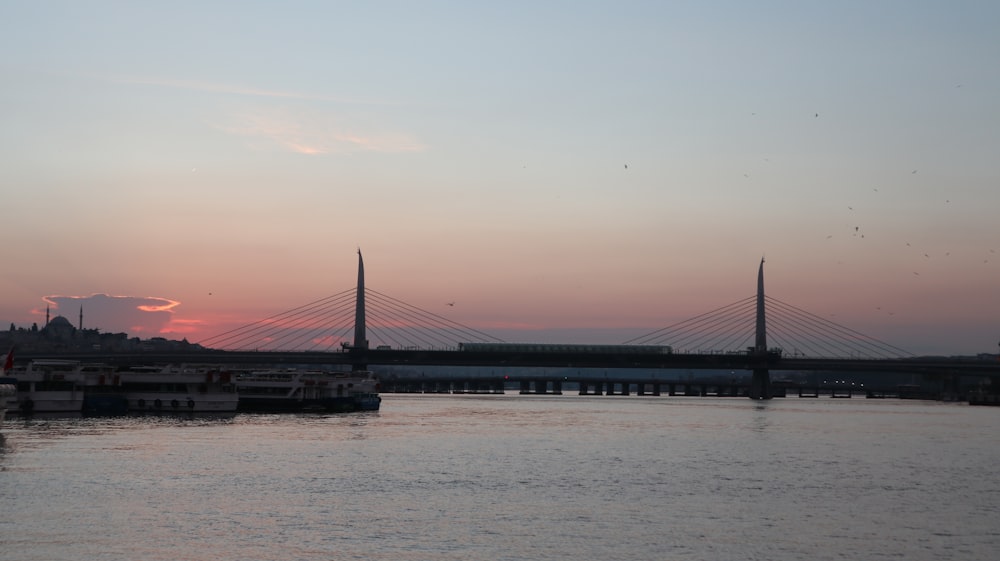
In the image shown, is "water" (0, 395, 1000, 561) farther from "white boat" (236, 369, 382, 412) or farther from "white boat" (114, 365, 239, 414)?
"white boat" (236, 369, 382, 412)

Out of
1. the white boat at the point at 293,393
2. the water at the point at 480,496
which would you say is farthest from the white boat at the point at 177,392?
the water at the point at 480,496

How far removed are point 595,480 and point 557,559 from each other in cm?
2331

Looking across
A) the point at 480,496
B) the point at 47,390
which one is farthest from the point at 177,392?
the point at 480,496

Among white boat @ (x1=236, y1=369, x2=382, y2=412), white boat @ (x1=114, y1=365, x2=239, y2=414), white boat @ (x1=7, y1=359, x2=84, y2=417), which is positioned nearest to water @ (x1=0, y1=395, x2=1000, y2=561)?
white boat @ (x1=7, y1=359, x2=84, y2=417)

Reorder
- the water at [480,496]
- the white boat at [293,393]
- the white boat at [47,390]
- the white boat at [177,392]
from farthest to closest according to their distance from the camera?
the white boat at [293,393] < the white boat at [177,392] < the white boat at [47,390] < the water at [480,496]

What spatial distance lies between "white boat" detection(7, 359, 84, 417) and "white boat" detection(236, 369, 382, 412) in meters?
20.2

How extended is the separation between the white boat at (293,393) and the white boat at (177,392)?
23.6ft

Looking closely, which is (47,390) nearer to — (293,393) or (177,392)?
(177,392)

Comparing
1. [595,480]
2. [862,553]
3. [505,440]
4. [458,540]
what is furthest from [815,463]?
[458,540]

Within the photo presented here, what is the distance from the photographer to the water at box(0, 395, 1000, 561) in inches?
1652

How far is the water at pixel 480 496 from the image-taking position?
1652 inches

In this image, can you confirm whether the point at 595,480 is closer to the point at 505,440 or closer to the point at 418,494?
the point at 418,494

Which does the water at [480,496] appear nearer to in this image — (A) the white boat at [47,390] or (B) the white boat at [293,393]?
(A) the white boat at [47,390]

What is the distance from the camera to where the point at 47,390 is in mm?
119375
